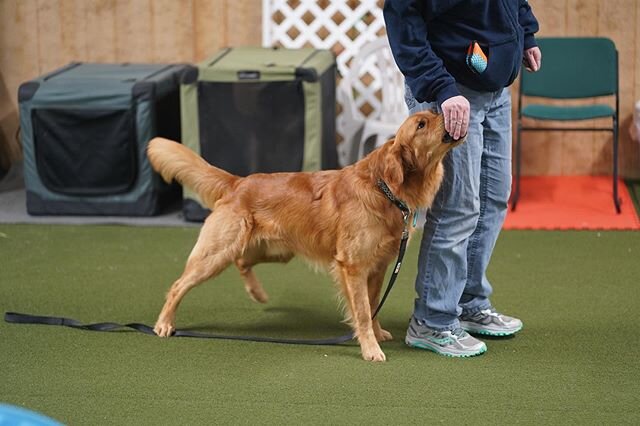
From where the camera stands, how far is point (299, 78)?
5562 mm

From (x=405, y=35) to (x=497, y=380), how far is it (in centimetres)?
113

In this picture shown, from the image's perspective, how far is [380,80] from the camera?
6469mm

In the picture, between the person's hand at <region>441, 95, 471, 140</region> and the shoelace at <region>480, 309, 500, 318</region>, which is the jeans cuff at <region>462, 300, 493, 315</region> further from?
the person's hand at <region>441, 95, 471, 140</region>

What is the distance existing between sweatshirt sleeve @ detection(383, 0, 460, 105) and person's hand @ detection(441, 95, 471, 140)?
3 centimetres

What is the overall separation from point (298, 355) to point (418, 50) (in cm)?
113

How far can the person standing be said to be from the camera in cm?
318

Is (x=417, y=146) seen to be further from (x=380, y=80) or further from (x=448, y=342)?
(x=380, y=80)

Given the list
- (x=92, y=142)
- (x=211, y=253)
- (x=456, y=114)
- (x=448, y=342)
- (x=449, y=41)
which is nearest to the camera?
(x=456, y=114)

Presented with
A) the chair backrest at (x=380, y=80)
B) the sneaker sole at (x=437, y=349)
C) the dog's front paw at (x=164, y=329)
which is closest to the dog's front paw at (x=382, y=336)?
the sneaker sole at (x=437, y=349)

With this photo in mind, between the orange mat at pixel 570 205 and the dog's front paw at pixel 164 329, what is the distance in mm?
2389

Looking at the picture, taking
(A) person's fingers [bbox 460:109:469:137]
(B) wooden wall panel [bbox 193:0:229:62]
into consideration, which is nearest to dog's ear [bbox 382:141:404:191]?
(A) person's fingers [bbox 460:109:469:137]

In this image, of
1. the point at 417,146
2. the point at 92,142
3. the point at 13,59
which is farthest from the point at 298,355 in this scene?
the point at 13,59

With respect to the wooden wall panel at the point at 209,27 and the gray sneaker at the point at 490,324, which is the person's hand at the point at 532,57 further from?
the wooden wall panel at the point at 209,27

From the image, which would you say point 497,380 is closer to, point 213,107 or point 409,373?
point 409,373
